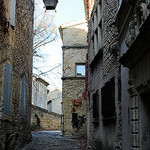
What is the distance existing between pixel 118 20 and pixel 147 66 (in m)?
2.01

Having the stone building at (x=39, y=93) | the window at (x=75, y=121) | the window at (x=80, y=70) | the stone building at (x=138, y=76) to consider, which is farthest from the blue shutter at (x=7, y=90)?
the stone building at (x=39, y=93)

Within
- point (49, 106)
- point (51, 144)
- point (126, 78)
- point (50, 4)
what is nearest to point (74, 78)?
point (51, 144)

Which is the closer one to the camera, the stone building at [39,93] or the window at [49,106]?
the stone building at [39,93]

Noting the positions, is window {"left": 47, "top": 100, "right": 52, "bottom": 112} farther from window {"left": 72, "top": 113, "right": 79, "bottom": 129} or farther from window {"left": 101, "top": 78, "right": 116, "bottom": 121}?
window {"left": 101, "top": 78, "right": 116, "bottom": 121}

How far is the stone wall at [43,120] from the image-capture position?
2519 centimetres

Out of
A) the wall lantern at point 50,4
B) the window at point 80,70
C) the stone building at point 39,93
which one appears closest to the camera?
the wall lantern at point 50,4

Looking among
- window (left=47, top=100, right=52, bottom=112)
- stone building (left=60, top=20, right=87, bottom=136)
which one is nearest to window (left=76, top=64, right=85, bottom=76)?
stone building (left=60, top=20, right=87, bottom=136)

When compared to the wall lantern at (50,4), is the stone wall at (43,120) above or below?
below

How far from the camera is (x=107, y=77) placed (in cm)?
745

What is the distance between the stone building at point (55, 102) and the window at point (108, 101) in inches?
1673

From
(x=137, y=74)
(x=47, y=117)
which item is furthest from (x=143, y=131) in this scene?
(x=47, y=117)

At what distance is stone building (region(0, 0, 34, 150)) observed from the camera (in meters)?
7.90

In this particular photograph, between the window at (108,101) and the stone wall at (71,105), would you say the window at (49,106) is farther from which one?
the window at (108,101)

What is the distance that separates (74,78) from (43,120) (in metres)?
9.02
